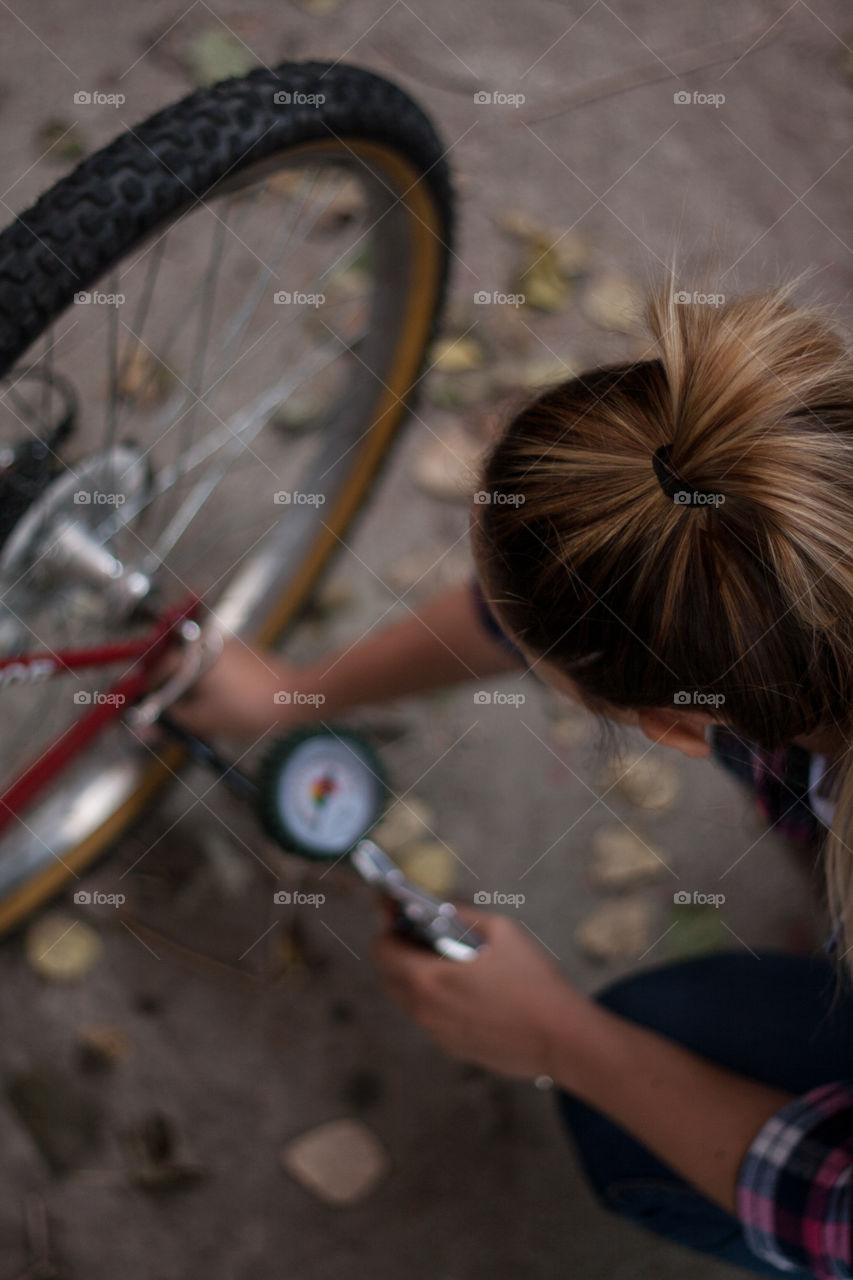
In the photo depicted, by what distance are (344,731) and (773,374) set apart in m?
0.51

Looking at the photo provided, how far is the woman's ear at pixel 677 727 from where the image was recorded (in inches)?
26.1

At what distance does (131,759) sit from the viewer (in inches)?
45.9

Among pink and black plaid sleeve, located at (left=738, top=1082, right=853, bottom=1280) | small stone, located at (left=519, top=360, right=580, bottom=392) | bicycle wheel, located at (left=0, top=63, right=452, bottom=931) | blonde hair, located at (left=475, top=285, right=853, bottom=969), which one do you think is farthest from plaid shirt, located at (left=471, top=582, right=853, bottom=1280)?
small stone, located at (left=519, top=360, right=580, bottom=392)

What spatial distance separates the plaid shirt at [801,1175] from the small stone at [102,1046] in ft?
2.05

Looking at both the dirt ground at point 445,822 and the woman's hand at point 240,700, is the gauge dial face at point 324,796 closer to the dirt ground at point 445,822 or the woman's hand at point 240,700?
the woman's hand at point 240,700

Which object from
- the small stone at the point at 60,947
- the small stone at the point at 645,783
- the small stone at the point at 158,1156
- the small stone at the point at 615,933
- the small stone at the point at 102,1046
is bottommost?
the small stone at the point at 158,1156

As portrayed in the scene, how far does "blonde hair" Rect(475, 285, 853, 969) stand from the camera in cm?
57

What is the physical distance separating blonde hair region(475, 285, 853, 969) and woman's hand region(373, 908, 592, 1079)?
0.34 meters

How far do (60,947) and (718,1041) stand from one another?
2.12 feet

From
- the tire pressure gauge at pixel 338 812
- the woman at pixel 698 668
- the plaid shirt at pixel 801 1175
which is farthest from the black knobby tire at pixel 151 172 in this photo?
the plaid shirt at pixel 801 1175

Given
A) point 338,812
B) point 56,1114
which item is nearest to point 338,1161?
point 56,1114

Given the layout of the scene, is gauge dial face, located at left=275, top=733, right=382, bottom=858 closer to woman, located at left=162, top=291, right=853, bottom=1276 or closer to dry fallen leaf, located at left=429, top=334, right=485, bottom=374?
woman, located at left=162, top=291, right=853, bottom=1276

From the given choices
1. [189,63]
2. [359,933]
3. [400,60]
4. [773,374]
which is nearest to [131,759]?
[359,933]

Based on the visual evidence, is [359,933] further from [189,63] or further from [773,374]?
[189,63]
